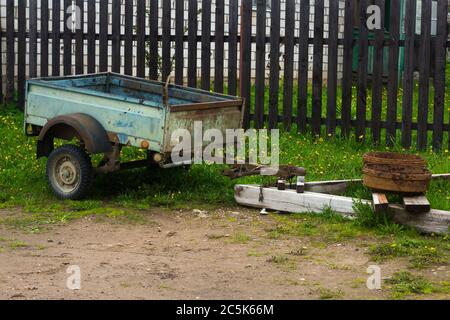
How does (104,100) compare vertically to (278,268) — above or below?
above

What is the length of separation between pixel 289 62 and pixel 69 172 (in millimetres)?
4093

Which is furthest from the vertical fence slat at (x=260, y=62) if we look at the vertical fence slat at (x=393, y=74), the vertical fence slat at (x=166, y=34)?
the vertical fence slat at (x=393, y=74)

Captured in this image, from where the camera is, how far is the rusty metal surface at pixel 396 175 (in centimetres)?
805

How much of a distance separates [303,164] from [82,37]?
453 cm

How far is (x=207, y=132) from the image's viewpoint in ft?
29.9

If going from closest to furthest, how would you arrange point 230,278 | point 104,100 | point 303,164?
point 230,278
point 104,100
point 303,164

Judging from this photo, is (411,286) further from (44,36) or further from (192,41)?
(44,36)

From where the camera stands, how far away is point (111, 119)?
8.99m

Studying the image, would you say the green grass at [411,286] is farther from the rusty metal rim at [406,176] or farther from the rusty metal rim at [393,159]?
the rusty metal rim at [393,159]

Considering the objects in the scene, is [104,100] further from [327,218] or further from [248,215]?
[327,218]

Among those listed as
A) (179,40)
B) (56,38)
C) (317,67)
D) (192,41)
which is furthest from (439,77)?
(56,38)

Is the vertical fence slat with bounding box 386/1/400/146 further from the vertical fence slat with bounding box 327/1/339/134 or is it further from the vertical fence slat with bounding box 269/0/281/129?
the vertical fence slat with bounding box 269/0/281/129

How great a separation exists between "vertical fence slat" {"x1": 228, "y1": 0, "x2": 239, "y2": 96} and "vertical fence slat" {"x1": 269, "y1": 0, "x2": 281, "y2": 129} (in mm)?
507

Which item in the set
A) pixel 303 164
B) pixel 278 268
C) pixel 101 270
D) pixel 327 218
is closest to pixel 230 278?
pixel 278 268
